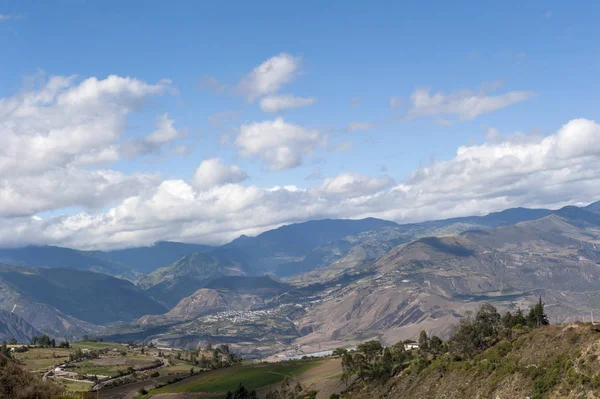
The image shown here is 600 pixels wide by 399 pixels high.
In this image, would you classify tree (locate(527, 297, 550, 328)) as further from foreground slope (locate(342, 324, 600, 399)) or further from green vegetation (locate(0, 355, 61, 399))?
green vegetation (locate(0, 355, 61, 399))

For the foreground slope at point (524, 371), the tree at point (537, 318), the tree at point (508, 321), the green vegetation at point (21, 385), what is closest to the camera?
the green vegetation at point (21, 385)

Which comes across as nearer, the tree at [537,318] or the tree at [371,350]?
the tree at [537,318]

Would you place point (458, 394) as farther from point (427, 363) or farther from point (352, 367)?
point (352, 367)

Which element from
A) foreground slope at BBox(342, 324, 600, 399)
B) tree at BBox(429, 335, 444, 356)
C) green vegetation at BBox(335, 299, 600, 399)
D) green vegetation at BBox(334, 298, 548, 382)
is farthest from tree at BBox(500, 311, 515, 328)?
foreground slope at BBox(342, 324, 600, 399)

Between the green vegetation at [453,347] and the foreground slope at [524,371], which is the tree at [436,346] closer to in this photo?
the green vegetation at [453,347]

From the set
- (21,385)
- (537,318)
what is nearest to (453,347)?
(537,318)

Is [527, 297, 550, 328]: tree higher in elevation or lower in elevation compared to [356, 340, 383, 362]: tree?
→ higher

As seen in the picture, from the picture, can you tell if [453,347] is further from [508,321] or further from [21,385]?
[21,385]

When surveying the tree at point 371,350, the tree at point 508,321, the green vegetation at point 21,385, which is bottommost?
the tree at point 371,350

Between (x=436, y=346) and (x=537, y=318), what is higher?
(x=537, y=318)

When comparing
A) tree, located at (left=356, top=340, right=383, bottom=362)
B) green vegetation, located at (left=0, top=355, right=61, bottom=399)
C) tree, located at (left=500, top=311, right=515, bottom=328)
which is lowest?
tree, located at (left=356, top=340, right=383, bottom=362)

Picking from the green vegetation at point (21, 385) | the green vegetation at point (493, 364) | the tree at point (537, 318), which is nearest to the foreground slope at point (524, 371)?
the green vegetation at point (493, 364)

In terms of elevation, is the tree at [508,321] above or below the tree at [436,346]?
above

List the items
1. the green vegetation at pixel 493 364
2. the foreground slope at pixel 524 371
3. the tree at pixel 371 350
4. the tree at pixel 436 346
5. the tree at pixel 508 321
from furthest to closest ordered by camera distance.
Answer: the tree at pixel 371 350, the tree at pixel 436 346, the tree at pixel 508 321, the green vegetation at pixel 493 364, the foreground slope at pixel 524 371
